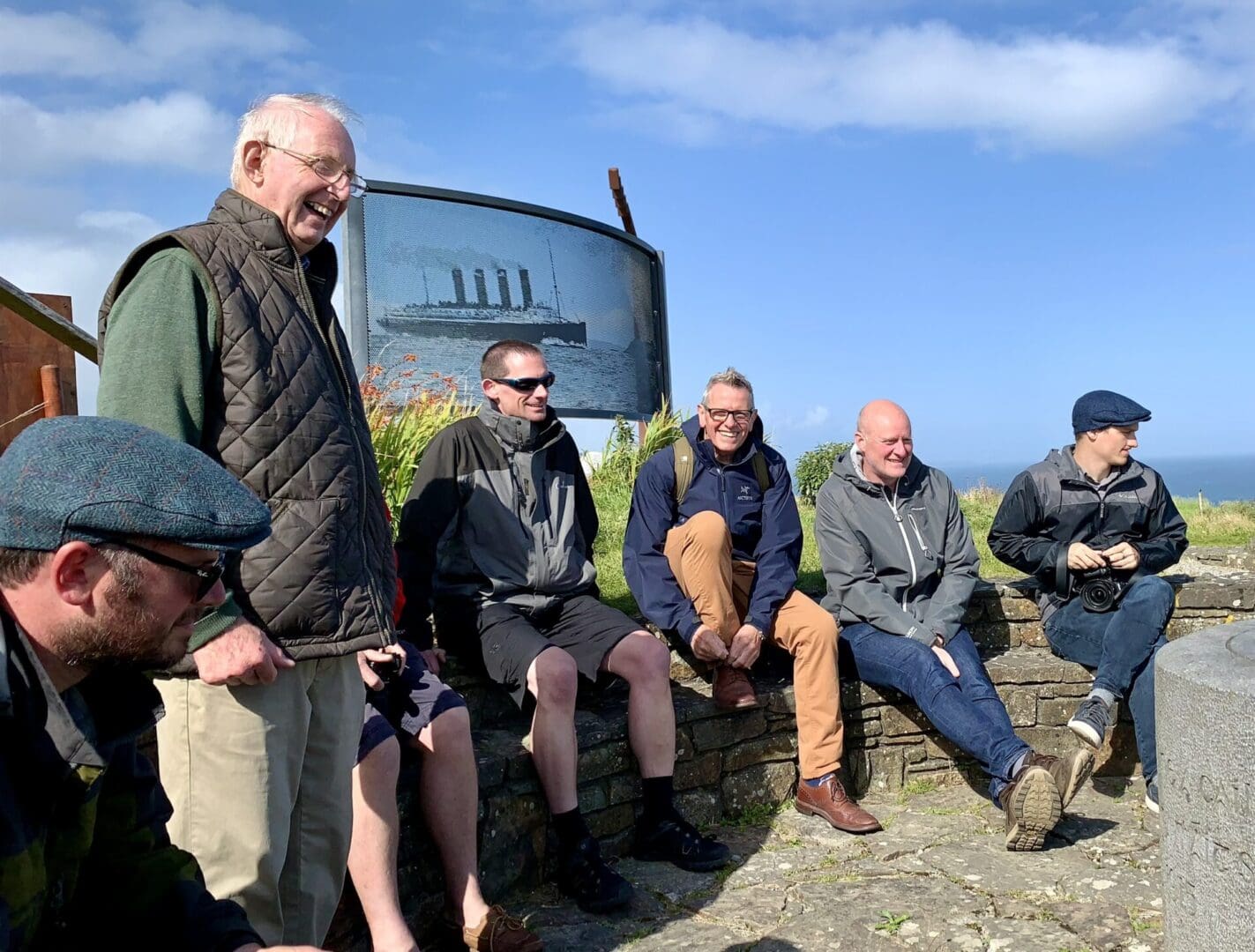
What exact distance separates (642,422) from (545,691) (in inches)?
258

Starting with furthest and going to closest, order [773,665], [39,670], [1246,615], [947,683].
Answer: [1246,615]
[773,665]
[947,683]
[39,670]

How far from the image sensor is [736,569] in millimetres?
5047

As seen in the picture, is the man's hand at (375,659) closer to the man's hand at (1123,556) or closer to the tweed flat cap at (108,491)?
the tweed flat cap at (108,491)

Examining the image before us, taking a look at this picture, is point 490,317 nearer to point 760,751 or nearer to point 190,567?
point 760,751

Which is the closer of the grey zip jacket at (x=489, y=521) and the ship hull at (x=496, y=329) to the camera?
the grey zip jacket at (x=489, y=521)

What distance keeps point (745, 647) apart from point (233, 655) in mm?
2744

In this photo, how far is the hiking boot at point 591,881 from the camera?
146 inches

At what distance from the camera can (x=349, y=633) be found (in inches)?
102

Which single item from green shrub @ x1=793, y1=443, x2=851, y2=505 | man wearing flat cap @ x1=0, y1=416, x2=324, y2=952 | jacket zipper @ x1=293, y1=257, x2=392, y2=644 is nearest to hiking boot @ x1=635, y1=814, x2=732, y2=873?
jacket zipper @ x1=293, y1=257, x2=392, y2=644

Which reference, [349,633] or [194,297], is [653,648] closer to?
[349,633]

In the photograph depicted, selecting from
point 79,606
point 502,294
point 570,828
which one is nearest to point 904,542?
point 570,828

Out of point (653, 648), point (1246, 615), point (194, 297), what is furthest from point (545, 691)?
point (1246, 615)

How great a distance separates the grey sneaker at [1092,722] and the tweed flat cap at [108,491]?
3.91 metres

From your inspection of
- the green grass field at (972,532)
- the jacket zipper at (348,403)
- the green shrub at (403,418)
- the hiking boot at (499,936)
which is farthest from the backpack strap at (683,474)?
the jacket zipper at (348,403)
